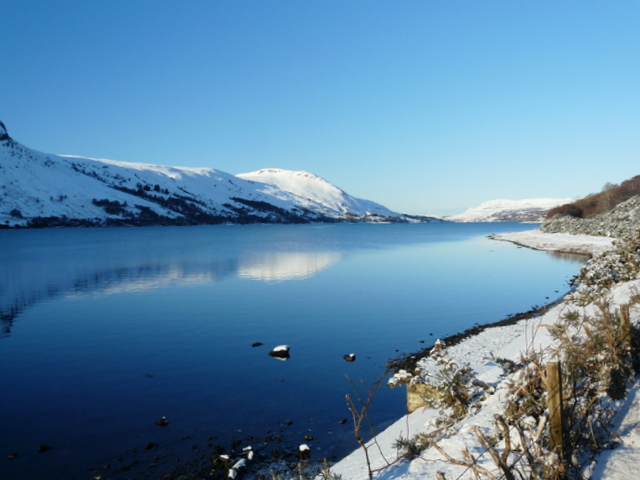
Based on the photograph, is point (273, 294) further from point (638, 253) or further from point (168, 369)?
point (638, 253)

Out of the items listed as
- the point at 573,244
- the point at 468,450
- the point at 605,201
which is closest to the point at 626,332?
the point at 468,450

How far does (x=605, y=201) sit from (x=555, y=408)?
85.5m

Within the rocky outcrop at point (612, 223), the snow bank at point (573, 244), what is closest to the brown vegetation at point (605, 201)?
the rocky outcrop at point (612, 223)

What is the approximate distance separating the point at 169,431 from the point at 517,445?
7.91 m

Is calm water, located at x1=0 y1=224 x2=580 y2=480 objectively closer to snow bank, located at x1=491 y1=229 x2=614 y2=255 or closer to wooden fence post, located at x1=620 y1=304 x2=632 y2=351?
wooden fence post, located at x1=620 y1=304 x2=632 y2=351

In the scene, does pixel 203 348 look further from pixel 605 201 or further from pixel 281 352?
pixel 605 201

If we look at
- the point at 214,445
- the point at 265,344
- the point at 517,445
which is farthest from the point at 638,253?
the point at 214,445

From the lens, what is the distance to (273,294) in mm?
27516

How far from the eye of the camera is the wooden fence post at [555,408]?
4344 mm

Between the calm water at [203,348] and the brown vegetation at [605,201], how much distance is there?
147ft

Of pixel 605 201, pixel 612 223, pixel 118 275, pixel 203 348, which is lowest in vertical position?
pixel 203 348

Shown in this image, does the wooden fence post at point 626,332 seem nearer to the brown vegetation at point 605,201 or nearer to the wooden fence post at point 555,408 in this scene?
the wooden fence post at point 555,408

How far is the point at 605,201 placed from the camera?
75000mm

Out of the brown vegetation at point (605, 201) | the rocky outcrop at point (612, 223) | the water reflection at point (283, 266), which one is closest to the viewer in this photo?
the water reflection at point (283, 266)
